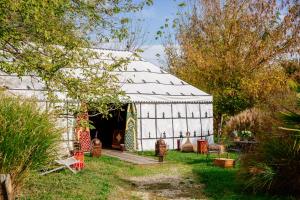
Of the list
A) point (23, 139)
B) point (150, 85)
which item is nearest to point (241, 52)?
point (150, 85)

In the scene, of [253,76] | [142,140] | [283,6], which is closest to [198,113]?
[142,140]

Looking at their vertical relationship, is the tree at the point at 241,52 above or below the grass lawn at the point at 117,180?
above

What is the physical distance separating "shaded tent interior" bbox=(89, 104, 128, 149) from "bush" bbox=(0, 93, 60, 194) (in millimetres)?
13034

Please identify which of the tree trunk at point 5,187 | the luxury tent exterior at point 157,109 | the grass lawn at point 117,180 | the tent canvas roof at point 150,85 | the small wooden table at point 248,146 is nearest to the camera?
the tree trunk at point 5,187

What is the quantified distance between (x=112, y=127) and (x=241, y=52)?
32.7 ft

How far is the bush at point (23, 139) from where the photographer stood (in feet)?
23.0

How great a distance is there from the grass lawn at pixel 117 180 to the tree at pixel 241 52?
450 inches

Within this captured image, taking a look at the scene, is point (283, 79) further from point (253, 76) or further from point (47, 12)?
point (47, 12)

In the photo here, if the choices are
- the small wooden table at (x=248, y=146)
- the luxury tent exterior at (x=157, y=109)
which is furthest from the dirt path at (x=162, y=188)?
the luxury tent exterior at (x=157, y=109)

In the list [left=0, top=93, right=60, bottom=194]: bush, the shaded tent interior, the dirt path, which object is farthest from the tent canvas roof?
[left=0, top=93, right=60, bottom=194]: bush

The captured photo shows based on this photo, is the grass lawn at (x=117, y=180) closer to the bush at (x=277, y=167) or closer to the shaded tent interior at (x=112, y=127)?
the bush at (x=277, y=167)

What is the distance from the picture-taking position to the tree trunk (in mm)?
6594

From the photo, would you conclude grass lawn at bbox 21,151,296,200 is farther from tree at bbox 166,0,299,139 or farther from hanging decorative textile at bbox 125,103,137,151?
tree at bbox 166,0,299,139

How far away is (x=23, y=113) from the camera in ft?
23.9
